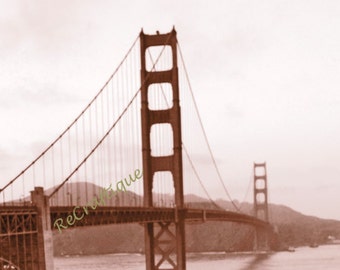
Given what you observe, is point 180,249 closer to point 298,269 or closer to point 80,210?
point 80,210

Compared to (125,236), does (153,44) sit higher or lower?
higher

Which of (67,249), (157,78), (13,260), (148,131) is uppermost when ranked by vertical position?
(157,78)

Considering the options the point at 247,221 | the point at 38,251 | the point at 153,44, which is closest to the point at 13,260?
the point at 38,251

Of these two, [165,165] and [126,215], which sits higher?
[165,165]

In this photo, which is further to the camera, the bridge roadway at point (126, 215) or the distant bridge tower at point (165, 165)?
the distant bridge tower at point (165, 165)

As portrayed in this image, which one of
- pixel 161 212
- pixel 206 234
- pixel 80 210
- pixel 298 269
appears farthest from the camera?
pixel 206 234

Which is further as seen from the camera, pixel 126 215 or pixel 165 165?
pixel 165 165

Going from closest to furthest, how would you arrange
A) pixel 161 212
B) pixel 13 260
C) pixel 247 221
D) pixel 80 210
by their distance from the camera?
pixel 13 260, pixel 80 210, pixel 161 212, pixel 247 221

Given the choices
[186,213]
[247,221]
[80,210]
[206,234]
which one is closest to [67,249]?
[206,234]

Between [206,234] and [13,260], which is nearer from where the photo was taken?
[13,260]

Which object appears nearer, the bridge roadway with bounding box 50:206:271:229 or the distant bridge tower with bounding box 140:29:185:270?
the bridge roadway with bounding box 50:206:271:229
